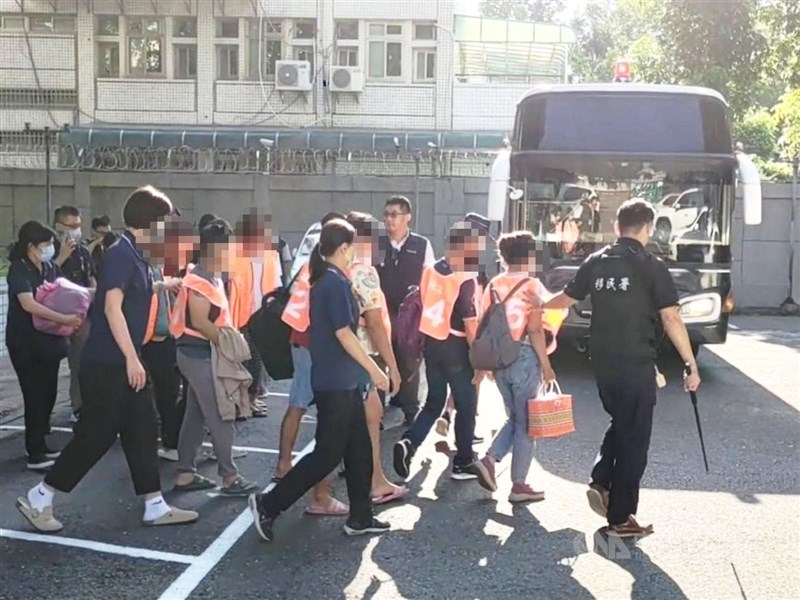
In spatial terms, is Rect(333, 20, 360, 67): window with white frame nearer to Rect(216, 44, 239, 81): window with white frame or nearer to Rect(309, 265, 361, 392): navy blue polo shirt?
Rect(216, 44, 239, 81): window with white frame

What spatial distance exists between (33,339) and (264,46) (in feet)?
59.2

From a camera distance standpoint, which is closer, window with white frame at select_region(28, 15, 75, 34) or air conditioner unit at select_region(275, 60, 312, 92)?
air conditioner unit at select_region(275, 60, 312, 92)

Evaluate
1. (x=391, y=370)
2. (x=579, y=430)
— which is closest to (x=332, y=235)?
(x=391, y=370)

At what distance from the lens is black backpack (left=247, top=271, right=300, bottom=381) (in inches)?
218

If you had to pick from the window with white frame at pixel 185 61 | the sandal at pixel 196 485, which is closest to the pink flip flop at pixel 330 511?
the sandal at pixel 196 485

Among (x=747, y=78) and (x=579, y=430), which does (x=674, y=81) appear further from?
(x=579, y=430)

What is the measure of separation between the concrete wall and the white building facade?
20.3 ft

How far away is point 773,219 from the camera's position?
15422mm

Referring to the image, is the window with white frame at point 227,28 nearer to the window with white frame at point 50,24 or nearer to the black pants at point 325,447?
the window with white frame at point 50,24

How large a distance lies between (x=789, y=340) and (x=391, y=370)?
30.4 ft

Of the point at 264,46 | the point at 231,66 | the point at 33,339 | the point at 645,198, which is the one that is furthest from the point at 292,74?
the point at 33,339

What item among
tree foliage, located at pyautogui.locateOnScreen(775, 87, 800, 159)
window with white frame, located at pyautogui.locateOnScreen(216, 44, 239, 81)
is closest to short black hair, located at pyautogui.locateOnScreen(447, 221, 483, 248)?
tree foliage, located at pyautogui.locateOnScreen(775, 87, 800, 159)

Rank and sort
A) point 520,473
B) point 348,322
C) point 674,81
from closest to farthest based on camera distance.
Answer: point 348,322 < point 520,473 < point 674,81

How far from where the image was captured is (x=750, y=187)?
8.82m
